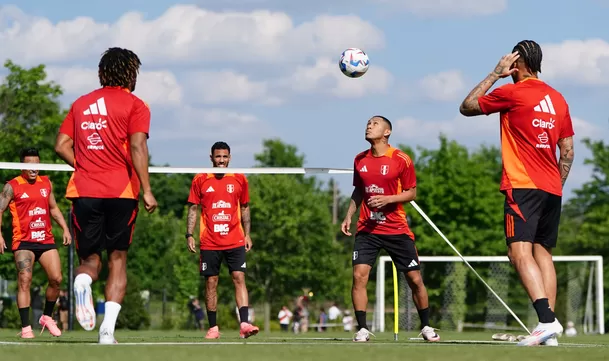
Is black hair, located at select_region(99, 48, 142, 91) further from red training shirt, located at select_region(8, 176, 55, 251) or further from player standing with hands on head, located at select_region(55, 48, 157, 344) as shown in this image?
red training shirt, located at select_region(8, 176, 55, 251)

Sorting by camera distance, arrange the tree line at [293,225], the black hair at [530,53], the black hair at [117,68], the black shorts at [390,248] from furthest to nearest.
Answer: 1. the tree line at [293,225]
2. the black shorts at [390,248]
3. the black hair at [530,53]
4. the black hair at [117,68]

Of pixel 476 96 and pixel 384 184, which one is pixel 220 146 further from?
pixel 476 96

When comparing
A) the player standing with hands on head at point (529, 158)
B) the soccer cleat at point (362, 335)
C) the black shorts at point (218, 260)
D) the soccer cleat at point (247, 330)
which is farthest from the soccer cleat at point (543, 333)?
the black shorts at point (218, 260)

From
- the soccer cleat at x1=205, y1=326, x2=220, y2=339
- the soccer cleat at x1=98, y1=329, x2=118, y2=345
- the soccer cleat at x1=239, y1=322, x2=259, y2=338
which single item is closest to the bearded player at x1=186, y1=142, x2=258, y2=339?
the soccer cleat at x1=205, y1=326, x2=220, y2=339

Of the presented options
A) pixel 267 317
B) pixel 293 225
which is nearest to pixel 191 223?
pixel 267 317

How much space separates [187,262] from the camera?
69.2 meters

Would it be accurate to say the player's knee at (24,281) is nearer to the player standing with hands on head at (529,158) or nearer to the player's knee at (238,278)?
the player's knee at (238,278)

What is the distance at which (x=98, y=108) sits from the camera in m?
8.41

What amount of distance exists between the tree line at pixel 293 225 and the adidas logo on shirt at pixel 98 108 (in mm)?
36772

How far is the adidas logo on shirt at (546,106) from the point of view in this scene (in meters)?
8.91

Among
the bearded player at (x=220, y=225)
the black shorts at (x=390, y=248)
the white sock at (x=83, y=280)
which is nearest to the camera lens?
the white sock at (x=83, y=280)

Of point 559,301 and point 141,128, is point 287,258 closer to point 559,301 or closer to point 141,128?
point 559,301

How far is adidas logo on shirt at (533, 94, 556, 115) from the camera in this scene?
29.2 feet

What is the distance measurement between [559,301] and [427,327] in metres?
31.1
